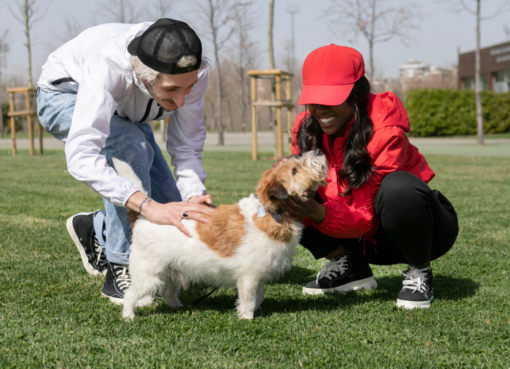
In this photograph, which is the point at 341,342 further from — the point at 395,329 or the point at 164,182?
the point at 164,182

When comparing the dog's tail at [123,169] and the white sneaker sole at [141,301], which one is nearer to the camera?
the dog's tail at [123,169]

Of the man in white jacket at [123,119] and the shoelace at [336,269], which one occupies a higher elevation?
the man in white jacket at [123,119]

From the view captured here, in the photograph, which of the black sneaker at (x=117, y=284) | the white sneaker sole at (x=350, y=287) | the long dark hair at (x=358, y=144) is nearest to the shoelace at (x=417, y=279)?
the white sneaker sole at (x=350, y=287)

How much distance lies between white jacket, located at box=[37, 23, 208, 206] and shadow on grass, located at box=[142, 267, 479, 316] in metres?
0.81

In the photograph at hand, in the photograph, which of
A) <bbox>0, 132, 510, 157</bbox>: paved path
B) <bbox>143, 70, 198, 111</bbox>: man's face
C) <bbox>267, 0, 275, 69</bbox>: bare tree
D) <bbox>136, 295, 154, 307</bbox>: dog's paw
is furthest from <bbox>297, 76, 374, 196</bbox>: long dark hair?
<bbox>0, 132, 510, 157</bbox>: paved path

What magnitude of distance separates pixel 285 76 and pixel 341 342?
556 inches

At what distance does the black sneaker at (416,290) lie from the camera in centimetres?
337

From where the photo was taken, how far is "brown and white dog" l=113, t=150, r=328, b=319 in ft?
9.74

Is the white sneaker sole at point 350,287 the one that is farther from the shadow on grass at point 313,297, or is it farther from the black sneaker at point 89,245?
the black sneaker at point 89,245

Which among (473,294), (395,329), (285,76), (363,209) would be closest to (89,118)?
(363,209)

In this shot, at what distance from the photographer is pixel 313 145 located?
3574 millimetres

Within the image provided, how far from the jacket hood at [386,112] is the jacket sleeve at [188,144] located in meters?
1.25

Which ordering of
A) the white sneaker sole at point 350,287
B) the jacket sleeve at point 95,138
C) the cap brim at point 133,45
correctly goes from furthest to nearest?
the white sneaker sole at point 350,287
the cap brim at point 133,45
the jacket sleeve at point 95,138

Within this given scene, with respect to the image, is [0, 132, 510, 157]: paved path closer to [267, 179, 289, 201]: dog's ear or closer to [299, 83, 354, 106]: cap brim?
[299, 83, 354, 106]: cap brim
